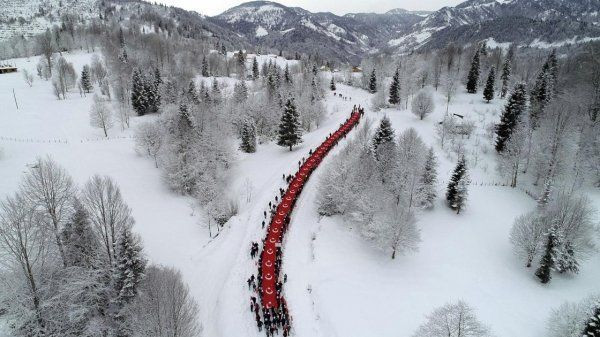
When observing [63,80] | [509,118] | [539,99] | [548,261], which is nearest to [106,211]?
[548,261]

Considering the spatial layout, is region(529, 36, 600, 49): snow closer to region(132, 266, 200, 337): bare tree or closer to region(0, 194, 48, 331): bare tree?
region(132, 266, 200, 337): bare tree

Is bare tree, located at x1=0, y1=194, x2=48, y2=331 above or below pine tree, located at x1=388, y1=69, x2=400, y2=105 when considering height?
below

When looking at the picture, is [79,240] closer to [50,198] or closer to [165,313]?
[50,198]

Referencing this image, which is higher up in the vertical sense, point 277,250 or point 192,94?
point 192,94

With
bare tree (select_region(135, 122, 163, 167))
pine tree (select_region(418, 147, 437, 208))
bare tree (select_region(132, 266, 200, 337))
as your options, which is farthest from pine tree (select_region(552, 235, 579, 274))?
bare tree (select_region(135, 122, 163, 167))

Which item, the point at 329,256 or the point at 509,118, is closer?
the point at 329,256

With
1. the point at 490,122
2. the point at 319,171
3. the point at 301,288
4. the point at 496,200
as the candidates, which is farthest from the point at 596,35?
the point at 301,288
